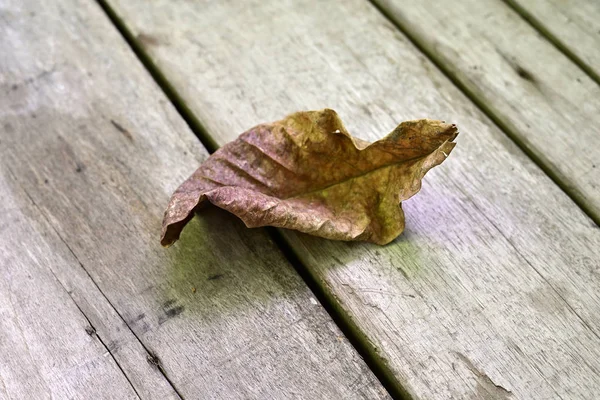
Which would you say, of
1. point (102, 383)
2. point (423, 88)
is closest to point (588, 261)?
point (423, 88)

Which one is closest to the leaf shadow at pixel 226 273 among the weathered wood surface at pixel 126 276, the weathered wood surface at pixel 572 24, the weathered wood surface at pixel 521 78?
the weathered wood surface at pixel 126 276

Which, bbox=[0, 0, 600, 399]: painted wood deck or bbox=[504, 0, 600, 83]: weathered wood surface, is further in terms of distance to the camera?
bbox=[504, 0, 600, 83]: weathered wood surface

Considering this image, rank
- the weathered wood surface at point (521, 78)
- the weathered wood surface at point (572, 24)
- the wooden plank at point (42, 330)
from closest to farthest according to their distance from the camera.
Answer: the wooden plank at point (42, 330) < the weathered wood surface at point (521, 78) < the weathered wood surface at point (572, 24)

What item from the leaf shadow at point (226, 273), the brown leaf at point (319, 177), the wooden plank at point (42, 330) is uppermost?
the brown leaf at point (319, 177)

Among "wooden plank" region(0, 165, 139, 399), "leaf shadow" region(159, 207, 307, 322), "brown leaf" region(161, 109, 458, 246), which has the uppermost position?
"brown leaf" region(161, 109, 458, 246)

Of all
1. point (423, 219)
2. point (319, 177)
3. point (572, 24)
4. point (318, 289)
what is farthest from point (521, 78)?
point (318, 289)

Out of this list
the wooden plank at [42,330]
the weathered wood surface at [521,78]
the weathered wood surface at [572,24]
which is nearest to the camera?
the wooden plank at [42,330]

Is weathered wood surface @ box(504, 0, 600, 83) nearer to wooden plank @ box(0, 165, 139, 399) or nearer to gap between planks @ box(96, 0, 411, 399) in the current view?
gap between planks @ box(96, 0, 411, 399)

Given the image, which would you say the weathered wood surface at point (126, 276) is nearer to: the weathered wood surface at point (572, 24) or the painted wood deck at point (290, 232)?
the painted wood deck at point (290, 232)

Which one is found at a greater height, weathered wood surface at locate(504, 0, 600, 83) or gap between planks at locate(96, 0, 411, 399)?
weathered wood surface at locate(504, 0, 600, 83)

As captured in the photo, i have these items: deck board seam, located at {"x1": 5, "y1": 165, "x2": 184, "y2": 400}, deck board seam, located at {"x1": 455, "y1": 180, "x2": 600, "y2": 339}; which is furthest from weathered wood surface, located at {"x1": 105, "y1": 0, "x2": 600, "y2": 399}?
deck board seam, located at {"x1": 5, "y1": 165, "x2": 184, "y2": 400}
